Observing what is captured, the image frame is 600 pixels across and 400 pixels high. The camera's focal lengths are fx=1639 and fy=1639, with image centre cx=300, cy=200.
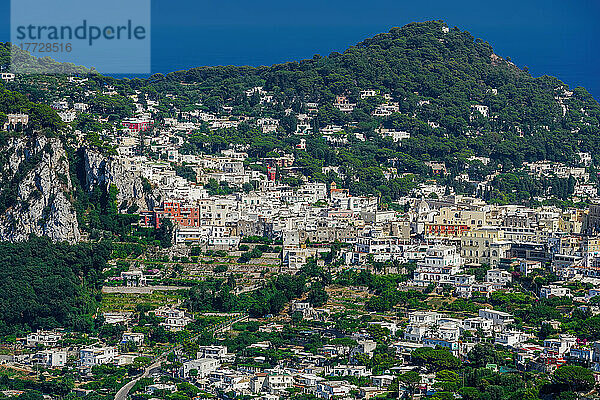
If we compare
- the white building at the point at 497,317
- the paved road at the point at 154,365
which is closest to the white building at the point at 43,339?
the paved road at the point at 154,365

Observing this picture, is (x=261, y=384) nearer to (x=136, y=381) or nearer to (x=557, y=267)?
(x=136, y=381)

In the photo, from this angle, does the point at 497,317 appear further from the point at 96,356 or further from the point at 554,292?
the point at 96,356

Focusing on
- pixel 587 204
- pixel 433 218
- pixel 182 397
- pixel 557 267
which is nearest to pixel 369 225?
pixel 433 218

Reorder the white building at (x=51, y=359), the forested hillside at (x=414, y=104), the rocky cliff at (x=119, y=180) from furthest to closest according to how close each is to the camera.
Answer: the forested hillside at (x=414, y=104) < the rocky cliff at (x=119, y=180) < the white building at (x=51, y=359)

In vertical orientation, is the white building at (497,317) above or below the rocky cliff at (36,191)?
below

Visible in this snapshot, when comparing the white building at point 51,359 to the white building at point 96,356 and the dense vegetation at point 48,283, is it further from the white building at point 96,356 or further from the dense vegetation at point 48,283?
the dense vegetation at point 48,283

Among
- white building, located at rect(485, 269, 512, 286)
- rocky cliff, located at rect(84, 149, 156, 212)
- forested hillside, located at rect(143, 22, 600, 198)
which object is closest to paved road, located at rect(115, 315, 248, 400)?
white building, located at rect(485, 269, 512, 286)

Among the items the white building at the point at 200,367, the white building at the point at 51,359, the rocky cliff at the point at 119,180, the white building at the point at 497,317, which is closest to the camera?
the white building at the point at 200,367

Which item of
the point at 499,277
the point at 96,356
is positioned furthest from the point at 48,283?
the point at 499,277

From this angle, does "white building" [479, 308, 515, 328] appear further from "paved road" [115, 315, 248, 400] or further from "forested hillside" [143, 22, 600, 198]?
"forested hillside" [143, 22, 600, 198]
